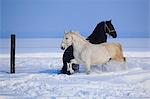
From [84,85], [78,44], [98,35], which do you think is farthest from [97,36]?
[84,85]

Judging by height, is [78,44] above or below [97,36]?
below

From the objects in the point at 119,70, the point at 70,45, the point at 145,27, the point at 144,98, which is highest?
the point at 145,27

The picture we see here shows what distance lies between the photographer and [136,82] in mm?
3861

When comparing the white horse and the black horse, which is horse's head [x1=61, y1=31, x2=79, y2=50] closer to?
the white horse

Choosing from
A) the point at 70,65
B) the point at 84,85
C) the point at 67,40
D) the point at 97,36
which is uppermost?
the point at 97,36

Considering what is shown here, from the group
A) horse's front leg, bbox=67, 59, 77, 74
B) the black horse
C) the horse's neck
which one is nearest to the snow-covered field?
horse's front leg, bbox=67, 59, 77, 74

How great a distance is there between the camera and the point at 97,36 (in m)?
4.82

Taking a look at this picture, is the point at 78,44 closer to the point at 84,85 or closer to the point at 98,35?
the point at 98,35

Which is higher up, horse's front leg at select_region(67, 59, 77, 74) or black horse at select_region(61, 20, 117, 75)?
black horse at select_region(61, 20, 117, 75)

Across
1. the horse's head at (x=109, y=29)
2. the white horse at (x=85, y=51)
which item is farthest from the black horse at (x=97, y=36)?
the white horse at (x=85, y=51)

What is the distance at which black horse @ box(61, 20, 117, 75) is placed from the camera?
180 inches

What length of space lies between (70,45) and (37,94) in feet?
4.31

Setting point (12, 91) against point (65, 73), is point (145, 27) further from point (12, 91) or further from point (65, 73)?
point (12, 91)

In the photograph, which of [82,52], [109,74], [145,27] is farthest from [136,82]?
[145,27]
